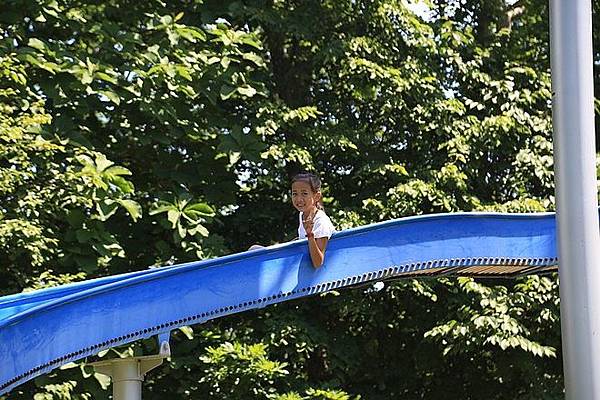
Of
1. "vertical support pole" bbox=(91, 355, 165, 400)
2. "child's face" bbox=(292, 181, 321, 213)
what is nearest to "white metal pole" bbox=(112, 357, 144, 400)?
"vertical support pole" bbox=(91, 355, 165, 400)

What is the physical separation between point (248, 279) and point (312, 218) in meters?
0.53

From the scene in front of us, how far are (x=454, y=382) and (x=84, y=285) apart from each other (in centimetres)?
624

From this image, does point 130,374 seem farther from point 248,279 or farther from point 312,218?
point 312,218

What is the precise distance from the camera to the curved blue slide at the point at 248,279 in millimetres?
6207

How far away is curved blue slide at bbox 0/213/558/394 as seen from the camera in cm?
621

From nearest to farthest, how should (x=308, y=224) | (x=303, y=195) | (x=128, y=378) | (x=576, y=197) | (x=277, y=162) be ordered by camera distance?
(x=576, y=197), (x=308, y=224), (x=303, y=195), (x=128, y=378), (x=277, y=162)

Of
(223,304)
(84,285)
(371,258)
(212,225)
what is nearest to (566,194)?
(371,258)

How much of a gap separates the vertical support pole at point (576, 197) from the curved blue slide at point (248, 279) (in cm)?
105

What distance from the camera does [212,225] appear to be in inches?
479

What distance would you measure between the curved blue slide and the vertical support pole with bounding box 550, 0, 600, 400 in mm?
1046

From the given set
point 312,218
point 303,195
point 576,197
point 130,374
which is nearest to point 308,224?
point 312,218

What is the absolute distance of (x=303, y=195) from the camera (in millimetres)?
Answer: 7031

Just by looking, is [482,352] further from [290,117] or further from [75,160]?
[75,160]

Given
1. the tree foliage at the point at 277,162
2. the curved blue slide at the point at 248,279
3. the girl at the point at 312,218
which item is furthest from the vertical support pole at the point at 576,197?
the tree foliage at the point at 277,162
